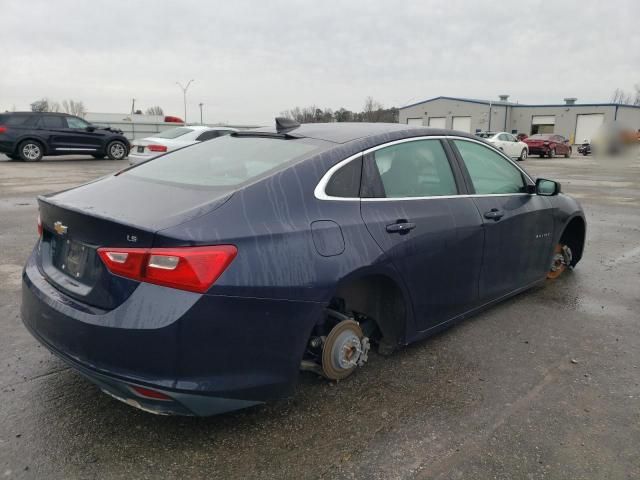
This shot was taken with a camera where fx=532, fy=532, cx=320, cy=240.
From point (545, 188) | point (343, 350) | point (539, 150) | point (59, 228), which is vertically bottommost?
point (343, 350)

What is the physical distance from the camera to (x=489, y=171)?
4.12m

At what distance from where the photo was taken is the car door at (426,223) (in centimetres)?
308

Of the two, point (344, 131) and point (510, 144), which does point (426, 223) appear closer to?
point (344, 131)

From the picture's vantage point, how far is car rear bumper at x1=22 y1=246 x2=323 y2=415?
7.41 feet

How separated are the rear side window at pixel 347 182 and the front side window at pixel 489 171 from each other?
1.14 metres

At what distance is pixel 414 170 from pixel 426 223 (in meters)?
0.39

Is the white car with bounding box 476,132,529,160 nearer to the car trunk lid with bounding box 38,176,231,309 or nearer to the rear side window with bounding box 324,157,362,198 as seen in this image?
the rear side window with bounding box 324,157,362,198

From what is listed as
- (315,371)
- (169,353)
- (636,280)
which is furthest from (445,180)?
(636,280)

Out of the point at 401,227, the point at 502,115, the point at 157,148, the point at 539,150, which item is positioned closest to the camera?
the point at 401,227

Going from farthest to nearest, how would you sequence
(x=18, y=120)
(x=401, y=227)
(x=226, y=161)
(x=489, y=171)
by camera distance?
(x=18, y=120) → (x=489, y=171) → (x=226, y=161) → (x=401, y=227)

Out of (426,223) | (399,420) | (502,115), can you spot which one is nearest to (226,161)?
(426,223)

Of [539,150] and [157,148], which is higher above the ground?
[539,150]

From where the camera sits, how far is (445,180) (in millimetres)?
3648

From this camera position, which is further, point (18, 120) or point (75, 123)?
point (75, 123)
